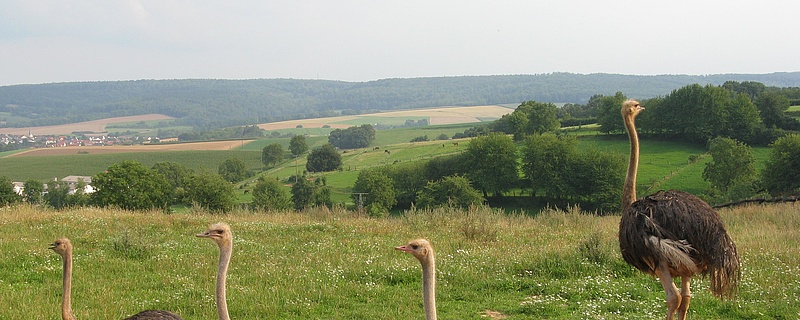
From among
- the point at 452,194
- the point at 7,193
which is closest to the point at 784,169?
the point at 452,194

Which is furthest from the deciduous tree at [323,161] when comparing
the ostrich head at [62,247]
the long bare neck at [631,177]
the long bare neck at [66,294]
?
the long bare neck at [66,294]

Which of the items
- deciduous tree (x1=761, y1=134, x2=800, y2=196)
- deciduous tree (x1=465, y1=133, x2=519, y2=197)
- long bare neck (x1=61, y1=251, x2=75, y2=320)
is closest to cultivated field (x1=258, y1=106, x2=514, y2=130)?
deciduous tree (x1=465, y1=133, x2=519, y2=197)

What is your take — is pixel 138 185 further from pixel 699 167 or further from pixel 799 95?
pixel 799 95

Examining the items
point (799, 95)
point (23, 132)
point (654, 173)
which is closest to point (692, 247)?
point (654, 173)

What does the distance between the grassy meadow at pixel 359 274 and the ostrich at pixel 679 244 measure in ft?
3.94

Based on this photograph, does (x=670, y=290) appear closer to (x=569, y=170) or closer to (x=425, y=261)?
(x=425, y=261)

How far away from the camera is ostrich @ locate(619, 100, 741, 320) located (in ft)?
20.0

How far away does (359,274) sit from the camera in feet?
30.5

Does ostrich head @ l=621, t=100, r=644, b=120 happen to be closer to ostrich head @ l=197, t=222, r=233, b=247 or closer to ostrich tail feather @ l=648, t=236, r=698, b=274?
ostrich tail feather @ l=648, t=236, r=698, b=274

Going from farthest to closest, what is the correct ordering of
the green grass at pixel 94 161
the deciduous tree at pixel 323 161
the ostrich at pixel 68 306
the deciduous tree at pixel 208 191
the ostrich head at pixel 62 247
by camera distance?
1. the green grass at pixel 94 161
2. the deciduous tree at pixel 323 161
3. the deciduous tree at pixel 208 191
4. the ostrich head at pixel 62 247
5. the ostrich at pixel 68 306

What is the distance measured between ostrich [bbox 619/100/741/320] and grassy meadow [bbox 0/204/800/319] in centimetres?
120

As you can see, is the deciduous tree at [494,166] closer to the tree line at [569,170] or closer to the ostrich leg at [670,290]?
the tree line at [569,170]

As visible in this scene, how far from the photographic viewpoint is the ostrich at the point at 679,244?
609 centimetres

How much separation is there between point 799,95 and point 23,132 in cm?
13429
